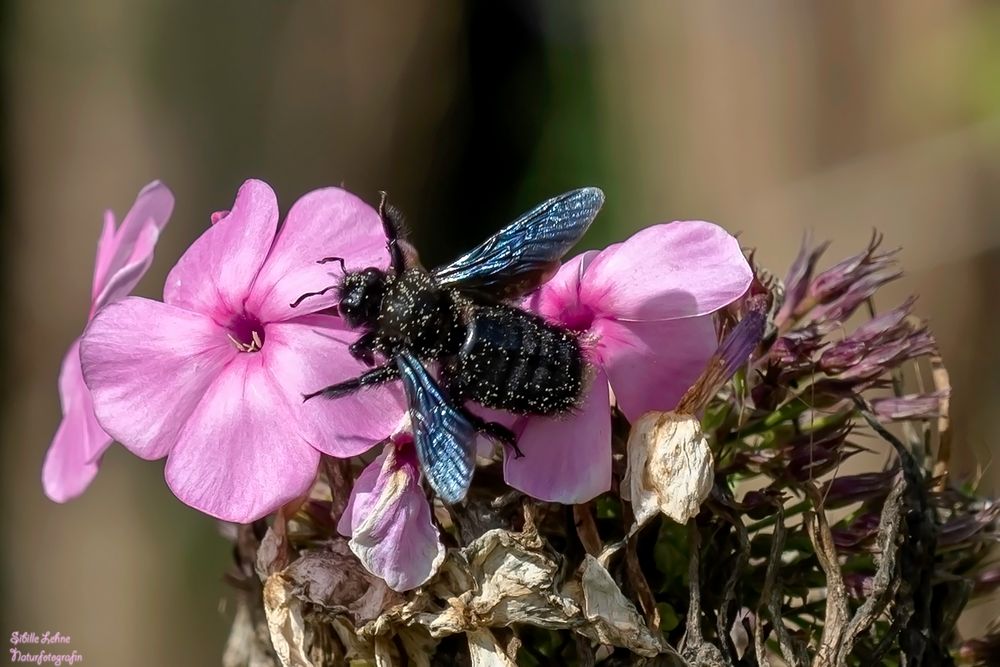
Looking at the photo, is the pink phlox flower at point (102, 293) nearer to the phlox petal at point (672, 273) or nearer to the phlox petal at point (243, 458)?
the phlox petal at point (243, 458)

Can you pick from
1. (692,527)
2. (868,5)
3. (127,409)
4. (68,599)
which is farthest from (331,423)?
(68,599)

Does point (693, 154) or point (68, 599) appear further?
point (693, 154)

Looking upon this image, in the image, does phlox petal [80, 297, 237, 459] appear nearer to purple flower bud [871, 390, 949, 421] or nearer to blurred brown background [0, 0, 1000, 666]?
purple flower bud [871, 390, 949, 421]

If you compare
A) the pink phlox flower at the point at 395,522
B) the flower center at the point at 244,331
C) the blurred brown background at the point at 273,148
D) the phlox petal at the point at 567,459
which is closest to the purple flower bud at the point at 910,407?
the phlox petal at the point at 567,459

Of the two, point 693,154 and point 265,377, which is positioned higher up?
point 265,377

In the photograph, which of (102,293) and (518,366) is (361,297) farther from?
(102,293)

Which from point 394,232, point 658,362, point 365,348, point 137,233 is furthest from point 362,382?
point 137,233

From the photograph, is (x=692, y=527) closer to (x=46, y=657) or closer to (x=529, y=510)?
(x=529, y=510)
